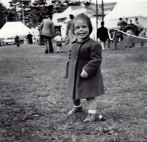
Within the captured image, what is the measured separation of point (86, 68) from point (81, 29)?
17.4 inches

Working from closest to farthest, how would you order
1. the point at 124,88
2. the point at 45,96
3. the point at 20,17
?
the point at 45,96 < the point at 124,88 < the point at 20,17

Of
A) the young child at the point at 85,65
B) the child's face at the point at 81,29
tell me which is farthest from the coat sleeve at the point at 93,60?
the child's face at the point at 81,29

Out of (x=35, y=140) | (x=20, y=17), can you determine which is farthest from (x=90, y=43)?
(x=20, y=17)

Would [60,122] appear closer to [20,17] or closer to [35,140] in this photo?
[35,140]

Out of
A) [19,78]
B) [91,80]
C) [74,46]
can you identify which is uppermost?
[74,46]

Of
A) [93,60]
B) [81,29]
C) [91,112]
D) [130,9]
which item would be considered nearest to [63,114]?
[91,112]

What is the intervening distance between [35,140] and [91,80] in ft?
3.26

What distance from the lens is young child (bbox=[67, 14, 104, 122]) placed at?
3.92 m

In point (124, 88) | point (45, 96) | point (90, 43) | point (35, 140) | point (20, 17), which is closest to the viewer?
point (35, 140)

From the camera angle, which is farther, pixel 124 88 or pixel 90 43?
pixel 124 88

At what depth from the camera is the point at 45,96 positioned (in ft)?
18.7

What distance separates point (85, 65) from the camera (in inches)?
157

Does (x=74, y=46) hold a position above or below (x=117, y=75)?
above

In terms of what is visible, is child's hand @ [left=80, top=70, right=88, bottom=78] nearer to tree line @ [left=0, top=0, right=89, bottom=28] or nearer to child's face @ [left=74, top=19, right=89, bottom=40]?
child's face @ [left=74, top=19, right=89, bottom=40]
